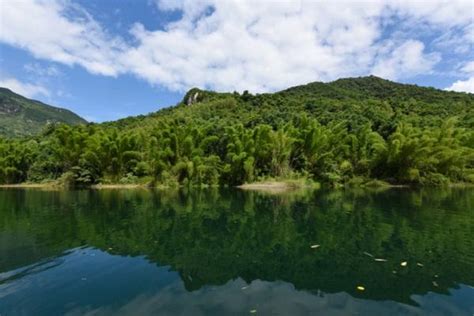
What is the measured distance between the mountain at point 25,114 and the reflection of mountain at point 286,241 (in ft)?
348

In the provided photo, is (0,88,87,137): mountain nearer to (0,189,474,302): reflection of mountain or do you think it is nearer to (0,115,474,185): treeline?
(0,115,474,185): treeline

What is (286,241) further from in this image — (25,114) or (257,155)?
(25,114)

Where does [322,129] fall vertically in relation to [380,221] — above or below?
above

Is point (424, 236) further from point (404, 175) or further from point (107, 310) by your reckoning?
point (404, 175)

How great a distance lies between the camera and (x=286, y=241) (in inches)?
380

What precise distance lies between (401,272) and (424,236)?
3854 millimetres

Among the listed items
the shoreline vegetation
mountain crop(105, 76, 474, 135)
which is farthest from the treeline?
mountain crop(105, 76, 474, 135)

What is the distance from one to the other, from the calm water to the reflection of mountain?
0.03 m

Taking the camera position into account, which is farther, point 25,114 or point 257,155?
point 25,114

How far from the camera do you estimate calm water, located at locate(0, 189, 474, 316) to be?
217 inches

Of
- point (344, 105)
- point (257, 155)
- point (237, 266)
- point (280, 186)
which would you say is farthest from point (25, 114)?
point (237, 266)

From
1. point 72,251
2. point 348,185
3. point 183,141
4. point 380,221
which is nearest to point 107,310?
point 72,251

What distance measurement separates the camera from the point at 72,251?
8852mm

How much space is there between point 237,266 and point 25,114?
14742 cm
